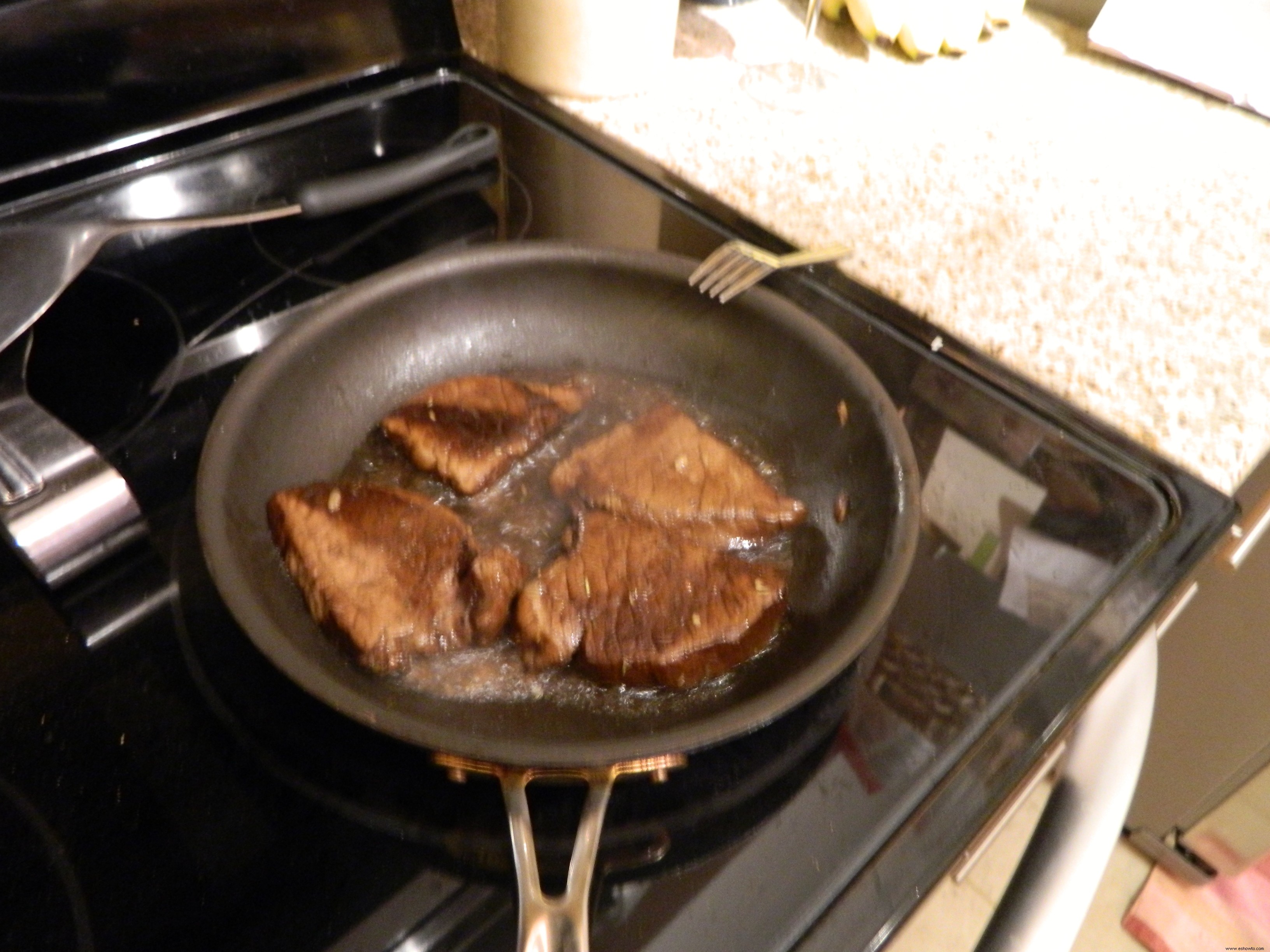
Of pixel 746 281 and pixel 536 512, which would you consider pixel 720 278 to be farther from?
pixel 536 512

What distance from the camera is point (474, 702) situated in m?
0.50

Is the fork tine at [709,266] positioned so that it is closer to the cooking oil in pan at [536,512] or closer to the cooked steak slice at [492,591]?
the cooking oil in pan at [536,512]

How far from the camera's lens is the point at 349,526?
1.82 ft

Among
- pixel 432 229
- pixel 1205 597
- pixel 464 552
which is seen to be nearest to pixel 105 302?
pixel 432 229

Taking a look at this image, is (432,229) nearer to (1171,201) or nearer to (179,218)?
(179,218)

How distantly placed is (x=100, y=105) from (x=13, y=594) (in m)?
0.48

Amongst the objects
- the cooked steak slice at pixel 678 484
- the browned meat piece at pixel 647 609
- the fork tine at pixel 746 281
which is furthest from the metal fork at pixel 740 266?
the browned meat piece at pixel 647 609

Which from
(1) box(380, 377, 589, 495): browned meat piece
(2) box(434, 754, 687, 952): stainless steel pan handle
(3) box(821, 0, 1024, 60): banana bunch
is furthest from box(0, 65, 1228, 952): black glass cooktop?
(3) box(821, 0, 1024, 60): banana bunch

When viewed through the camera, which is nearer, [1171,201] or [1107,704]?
[1107,704]

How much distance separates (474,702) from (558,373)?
313 millimetres

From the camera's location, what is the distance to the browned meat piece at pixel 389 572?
1.69 feet

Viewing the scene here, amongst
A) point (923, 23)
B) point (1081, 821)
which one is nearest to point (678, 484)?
point (1081, 821)

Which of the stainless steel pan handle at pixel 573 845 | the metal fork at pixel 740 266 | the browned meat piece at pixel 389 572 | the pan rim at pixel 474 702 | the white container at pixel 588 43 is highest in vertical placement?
the white container at pixel 588 43

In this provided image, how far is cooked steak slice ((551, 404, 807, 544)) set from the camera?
1.99 feet
